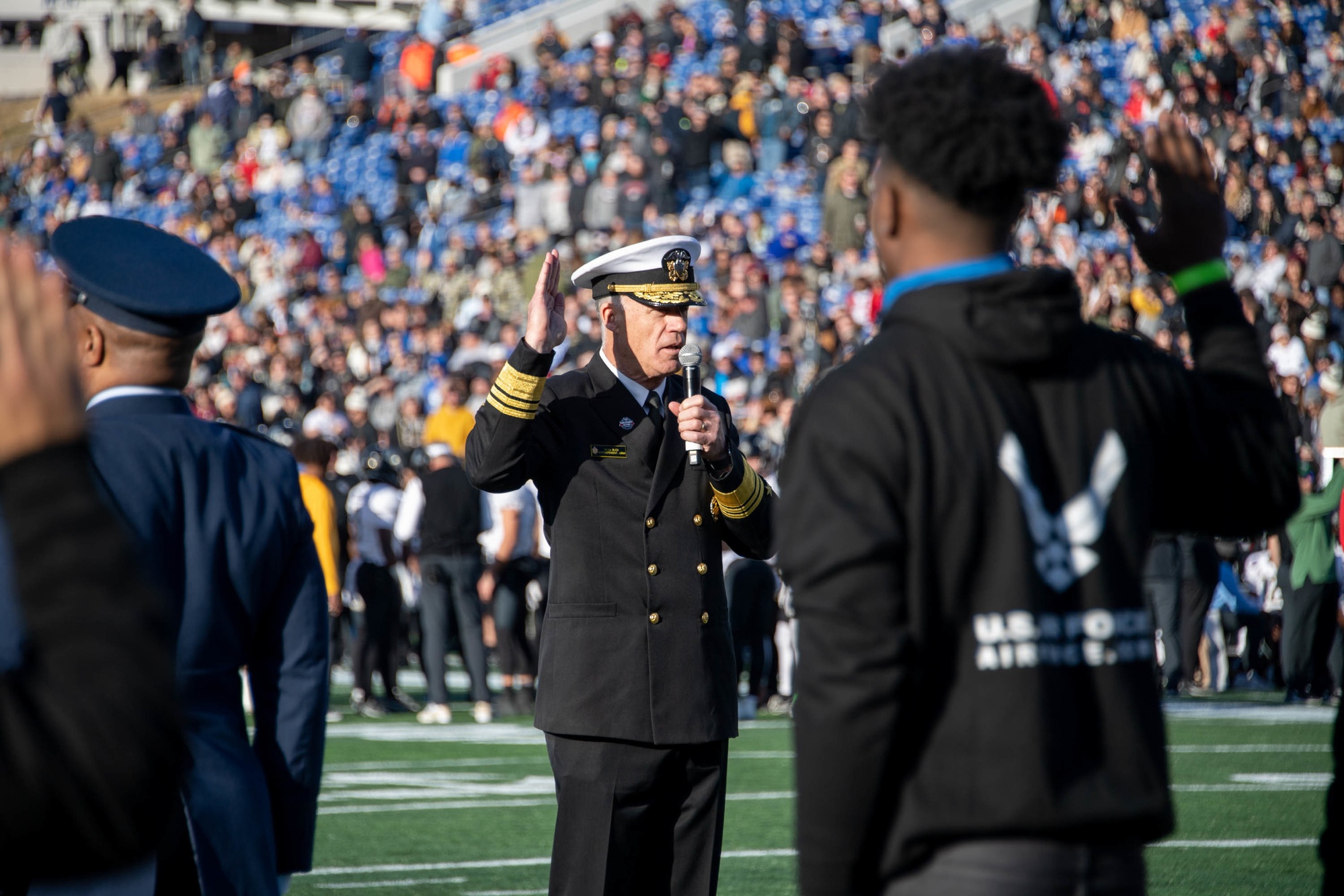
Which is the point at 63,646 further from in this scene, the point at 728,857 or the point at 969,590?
the point at 728,857

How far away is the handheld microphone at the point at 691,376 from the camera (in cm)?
468

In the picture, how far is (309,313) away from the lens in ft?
94.9

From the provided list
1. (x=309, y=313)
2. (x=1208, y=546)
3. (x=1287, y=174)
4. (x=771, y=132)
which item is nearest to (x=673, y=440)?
(x=1208, y=546)

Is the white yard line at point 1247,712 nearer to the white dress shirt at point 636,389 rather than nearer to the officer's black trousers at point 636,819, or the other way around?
the white dress shirt at point 636,389

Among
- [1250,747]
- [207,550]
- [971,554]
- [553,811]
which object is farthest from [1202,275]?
[1250,747]

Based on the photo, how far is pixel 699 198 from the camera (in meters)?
26.1

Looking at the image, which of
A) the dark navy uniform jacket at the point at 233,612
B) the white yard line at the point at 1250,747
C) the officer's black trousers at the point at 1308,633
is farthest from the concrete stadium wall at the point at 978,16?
the dark navy uniform jacket at the point at 233,612

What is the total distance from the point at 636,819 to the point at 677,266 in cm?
161

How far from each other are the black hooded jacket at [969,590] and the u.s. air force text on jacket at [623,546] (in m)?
2.24

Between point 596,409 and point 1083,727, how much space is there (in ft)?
8.91

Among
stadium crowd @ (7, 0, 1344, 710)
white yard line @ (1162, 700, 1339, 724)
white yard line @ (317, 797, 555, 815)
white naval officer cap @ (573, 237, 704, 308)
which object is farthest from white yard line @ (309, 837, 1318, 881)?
stadium crowd @ (7, 0, 1344, 710)

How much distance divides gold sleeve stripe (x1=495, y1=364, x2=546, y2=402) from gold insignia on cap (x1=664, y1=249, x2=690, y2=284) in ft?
1.96

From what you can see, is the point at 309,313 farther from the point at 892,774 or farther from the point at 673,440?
the point at 892,774

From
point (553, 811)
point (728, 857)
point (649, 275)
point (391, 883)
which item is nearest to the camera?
point (649, 275)
